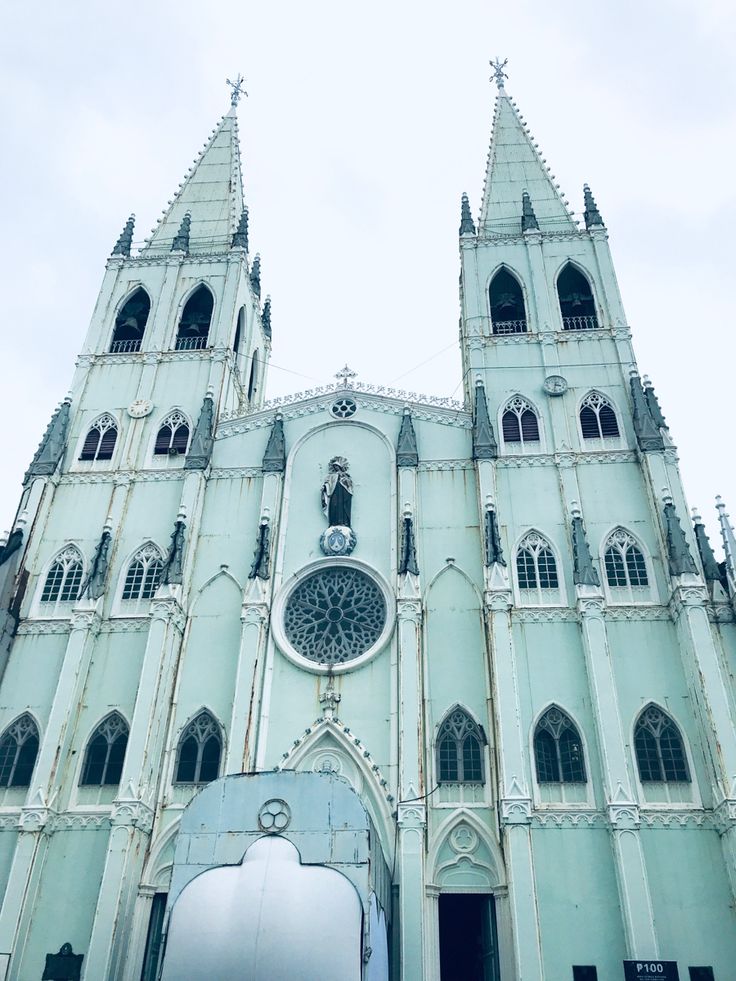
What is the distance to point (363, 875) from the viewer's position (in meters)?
14.5

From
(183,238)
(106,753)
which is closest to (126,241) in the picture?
(183,238)

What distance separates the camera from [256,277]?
36.6 metres

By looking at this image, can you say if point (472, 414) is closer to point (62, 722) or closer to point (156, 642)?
point (156, 642)

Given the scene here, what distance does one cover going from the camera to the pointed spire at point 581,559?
873 inches

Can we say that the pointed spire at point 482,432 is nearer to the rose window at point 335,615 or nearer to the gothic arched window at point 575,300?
the gothic arched window at point 575,300

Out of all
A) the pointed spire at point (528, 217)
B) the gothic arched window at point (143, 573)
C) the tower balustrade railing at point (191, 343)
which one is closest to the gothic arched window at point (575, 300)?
the pointed spire at point (528, 217)

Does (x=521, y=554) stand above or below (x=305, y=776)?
above

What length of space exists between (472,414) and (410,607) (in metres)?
7.97

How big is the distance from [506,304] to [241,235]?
39.4 ft

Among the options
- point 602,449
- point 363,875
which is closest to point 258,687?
point 363,875

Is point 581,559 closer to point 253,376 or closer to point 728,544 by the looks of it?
point 728,544

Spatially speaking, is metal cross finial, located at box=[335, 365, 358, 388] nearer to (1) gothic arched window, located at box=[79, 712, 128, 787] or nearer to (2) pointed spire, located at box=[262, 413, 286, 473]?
(2) pointed spire, located at box=[262, 413, 286, 473]

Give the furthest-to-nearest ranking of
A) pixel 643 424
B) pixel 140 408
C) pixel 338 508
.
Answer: pixel 140 408
pixel 643 424
pixel 338 508

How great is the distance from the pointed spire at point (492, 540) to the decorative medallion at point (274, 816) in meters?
9.88
